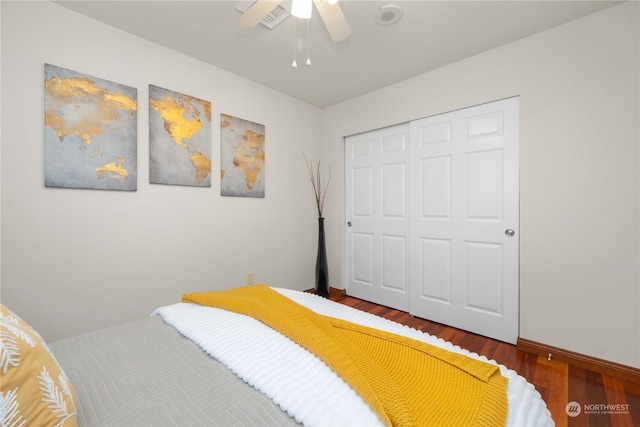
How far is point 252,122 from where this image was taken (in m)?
2.77

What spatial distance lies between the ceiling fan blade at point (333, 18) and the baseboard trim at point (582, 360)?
8.60ft

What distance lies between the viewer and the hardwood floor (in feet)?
4.59

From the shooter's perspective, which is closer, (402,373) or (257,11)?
(402,373)

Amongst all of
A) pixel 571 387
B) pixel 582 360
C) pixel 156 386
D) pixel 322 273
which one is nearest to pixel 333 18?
pixel 156 386

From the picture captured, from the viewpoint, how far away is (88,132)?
182 cm

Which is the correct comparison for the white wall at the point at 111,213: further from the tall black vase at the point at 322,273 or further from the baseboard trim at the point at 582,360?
the baseboard trim at the point at 582,360

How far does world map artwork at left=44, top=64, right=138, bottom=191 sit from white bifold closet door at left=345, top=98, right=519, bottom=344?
223cm

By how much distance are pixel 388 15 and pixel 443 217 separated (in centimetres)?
173

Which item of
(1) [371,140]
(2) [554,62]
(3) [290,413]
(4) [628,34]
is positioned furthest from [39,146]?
(4) [628,34]

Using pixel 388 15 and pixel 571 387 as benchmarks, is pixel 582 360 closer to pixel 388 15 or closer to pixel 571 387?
pixel 571 387

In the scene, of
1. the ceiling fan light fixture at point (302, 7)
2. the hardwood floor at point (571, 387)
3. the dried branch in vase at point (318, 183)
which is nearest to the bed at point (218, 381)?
the hardwood floor at point (571, 387)

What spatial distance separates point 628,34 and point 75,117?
3.69m

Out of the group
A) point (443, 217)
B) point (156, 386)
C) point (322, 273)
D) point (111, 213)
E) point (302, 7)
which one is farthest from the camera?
point (322, 273)

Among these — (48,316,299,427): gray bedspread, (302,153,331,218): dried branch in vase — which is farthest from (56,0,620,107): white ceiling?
(48,316,299,427): gray bedspread
